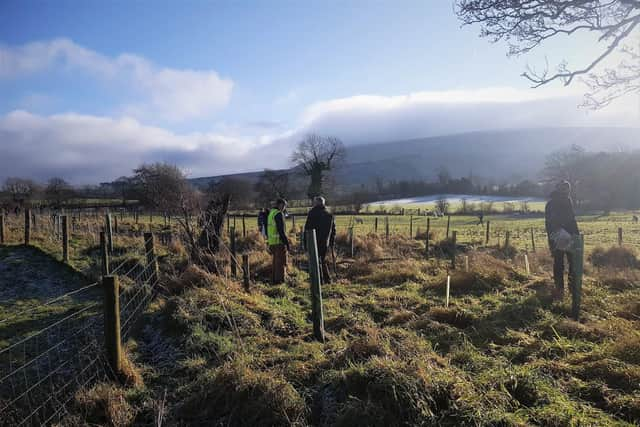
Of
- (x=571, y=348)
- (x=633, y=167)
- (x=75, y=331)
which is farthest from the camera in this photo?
(x=633, y=167)

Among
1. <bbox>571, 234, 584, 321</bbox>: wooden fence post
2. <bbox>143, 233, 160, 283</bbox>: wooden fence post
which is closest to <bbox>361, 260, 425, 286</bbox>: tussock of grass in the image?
<bbox>571, 234, 584, 321</bbox>: wooden fence post

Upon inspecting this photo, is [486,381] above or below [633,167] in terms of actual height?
below

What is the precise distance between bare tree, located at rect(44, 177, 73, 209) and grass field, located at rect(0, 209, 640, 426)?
2372 inches

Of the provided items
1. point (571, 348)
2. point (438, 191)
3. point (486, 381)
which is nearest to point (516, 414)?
point (486, 381)

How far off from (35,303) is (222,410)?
20.3ft

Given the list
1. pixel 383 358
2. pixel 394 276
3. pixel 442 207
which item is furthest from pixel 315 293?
pixel 442 207

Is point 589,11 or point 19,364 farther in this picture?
point 589,11

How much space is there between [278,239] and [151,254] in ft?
8.78

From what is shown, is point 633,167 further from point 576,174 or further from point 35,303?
point 35,303

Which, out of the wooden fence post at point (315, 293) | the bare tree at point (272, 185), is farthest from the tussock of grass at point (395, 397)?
the bare tree at point (272, 185)

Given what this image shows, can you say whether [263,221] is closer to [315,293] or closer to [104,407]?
[315,293]

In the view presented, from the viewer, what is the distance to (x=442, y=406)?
3.18m

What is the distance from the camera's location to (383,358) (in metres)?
3.74

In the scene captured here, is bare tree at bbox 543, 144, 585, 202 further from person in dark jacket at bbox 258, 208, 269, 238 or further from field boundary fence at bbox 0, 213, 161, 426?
field boundary fence at bbox 0, 213, 161, 426
